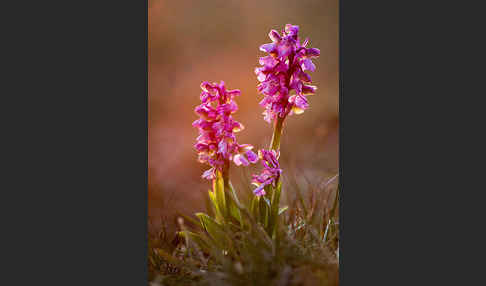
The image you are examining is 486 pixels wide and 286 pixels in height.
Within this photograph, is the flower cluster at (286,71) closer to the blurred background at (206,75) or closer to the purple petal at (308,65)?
the purple petal at (308,65)

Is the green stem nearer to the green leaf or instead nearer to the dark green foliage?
the dark green foliage

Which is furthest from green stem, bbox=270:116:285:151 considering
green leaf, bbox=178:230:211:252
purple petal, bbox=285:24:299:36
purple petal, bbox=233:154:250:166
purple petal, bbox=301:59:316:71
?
green leaf, bbox=178:230:211:252

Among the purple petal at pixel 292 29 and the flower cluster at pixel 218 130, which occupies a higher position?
the purple petal at pixel 292 29

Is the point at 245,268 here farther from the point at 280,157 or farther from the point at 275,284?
the point at 280,157

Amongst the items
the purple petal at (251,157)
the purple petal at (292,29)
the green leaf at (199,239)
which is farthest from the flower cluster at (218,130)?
the purple petal at (292,29)

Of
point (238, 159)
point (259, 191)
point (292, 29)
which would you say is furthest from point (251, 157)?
point (292, 29)

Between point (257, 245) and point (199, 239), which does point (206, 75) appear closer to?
point (199, 239)

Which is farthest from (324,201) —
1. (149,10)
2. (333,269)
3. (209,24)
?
(149,10)

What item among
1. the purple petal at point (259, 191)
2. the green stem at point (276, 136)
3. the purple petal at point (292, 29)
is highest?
the purple petal at point (292, 29)
